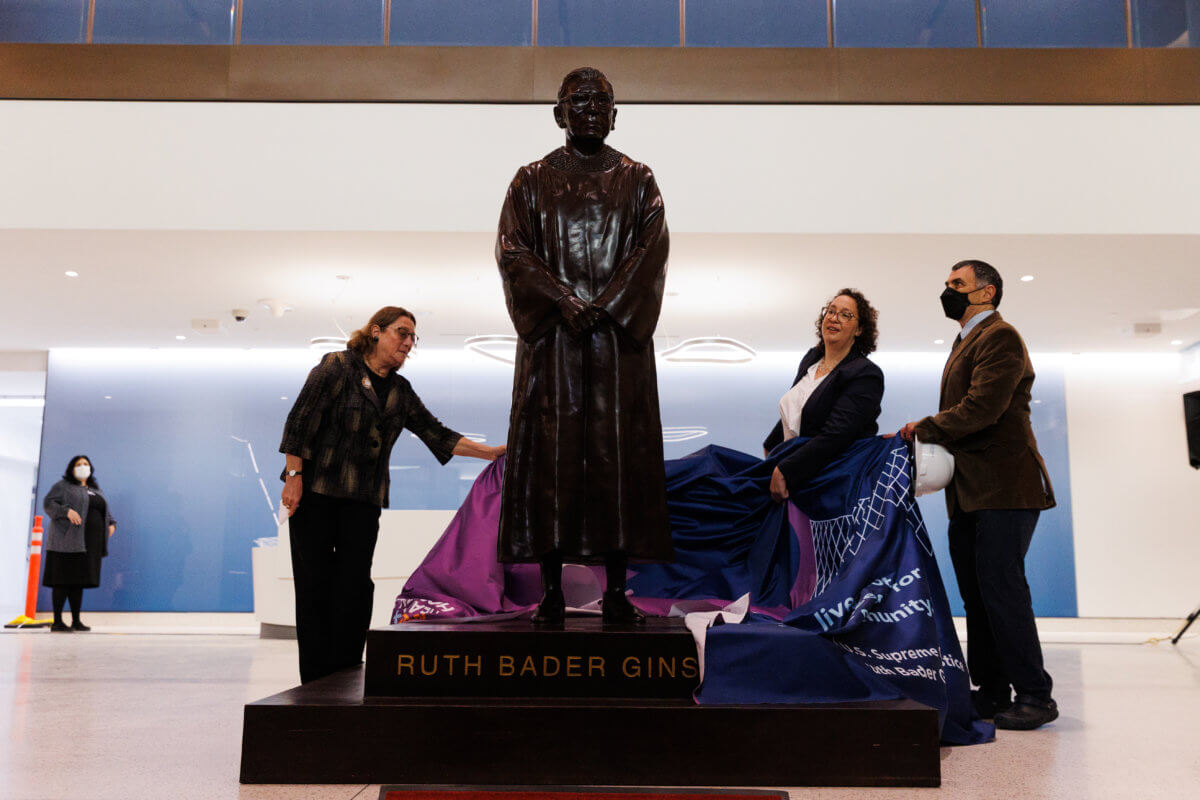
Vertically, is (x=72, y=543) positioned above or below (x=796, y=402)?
below

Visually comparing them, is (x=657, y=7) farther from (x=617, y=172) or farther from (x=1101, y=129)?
(x=617, y=172)

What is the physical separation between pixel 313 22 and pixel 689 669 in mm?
5794

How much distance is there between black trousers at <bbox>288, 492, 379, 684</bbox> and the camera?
3.12m

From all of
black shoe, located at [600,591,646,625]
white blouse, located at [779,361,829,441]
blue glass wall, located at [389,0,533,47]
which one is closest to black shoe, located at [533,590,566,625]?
black shoe, located at [600,591,646,625]

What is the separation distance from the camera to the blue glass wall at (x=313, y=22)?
6500 mm

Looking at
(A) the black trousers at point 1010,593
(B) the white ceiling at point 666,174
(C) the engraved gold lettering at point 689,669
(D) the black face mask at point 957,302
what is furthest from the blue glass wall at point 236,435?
(C) the engraved gold lettering at point 689,669

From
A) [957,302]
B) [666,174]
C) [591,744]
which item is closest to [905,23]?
[666,174]

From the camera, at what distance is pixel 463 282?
760cm

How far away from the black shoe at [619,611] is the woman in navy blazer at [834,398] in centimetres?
74

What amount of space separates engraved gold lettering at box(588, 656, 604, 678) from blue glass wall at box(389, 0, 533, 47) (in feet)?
17.1

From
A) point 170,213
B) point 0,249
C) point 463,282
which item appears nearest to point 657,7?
point 463,282

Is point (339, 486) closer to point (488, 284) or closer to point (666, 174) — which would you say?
point (666, 174)

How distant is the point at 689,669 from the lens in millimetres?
2268

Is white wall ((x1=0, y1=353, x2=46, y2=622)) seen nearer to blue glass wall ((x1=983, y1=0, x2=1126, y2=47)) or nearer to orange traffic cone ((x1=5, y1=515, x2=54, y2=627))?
orange traffic cone ((x1=5, y1=515, x2=54, y2=627))
